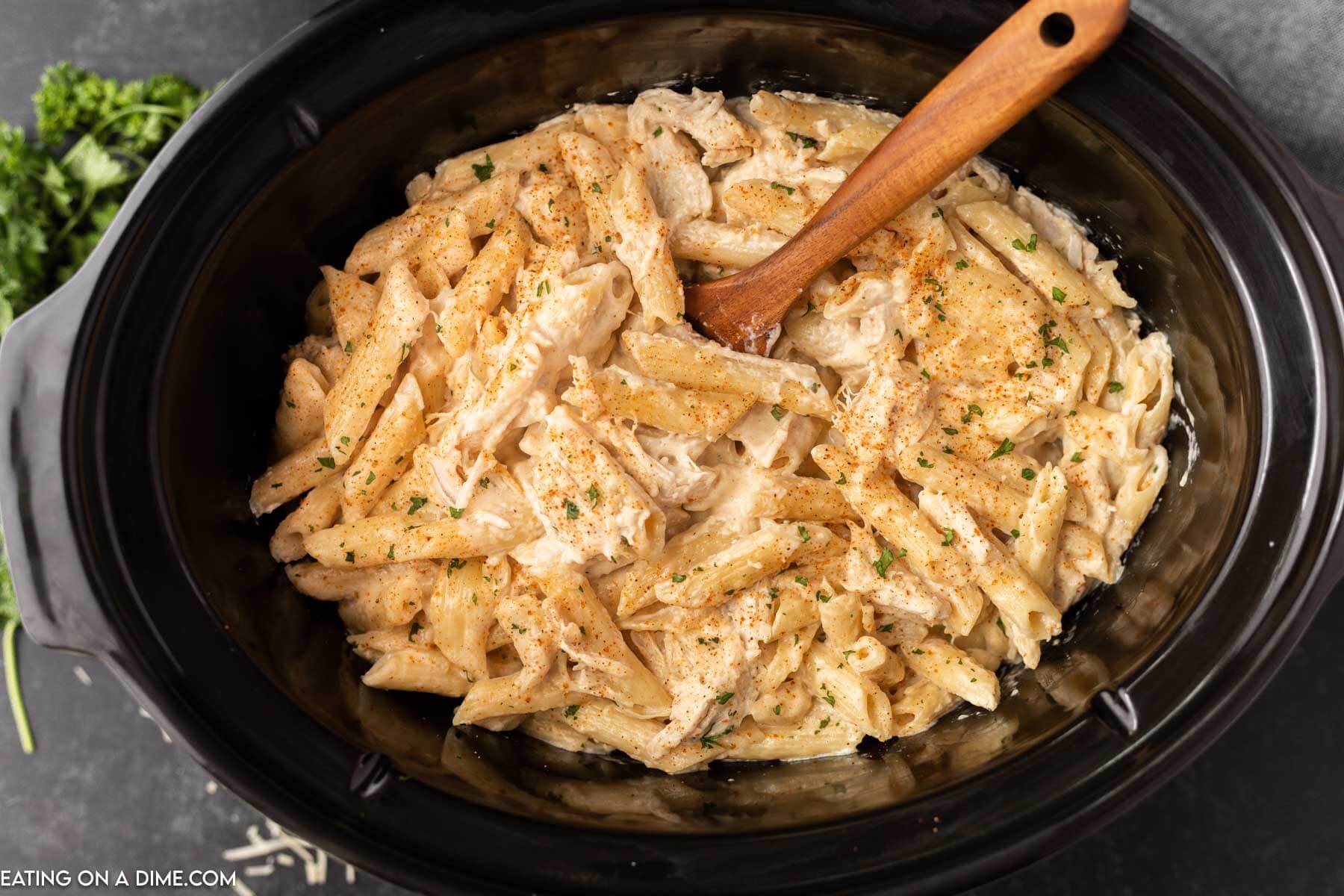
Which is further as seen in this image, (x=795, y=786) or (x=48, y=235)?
(x=48, y=235)

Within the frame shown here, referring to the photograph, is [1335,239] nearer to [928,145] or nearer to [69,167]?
[928,145]

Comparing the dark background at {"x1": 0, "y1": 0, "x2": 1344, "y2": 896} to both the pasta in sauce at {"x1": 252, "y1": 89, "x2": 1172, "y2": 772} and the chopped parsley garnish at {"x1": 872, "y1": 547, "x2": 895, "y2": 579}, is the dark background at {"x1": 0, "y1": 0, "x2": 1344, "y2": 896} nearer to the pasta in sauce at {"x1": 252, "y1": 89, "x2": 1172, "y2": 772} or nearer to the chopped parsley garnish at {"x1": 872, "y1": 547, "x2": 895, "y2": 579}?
the pasta in sauce at {"x1": 252, "y1": 89, "x2": 1172, "y2": 772}

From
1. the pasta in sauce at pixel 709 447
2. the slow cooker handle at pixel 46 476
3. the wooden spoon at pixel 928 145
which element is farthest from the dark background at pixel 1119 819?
the wooden spoon at pixel 928 145

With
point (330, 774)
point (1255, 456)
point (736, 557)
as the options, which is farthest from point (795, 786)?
point (1255, 456)

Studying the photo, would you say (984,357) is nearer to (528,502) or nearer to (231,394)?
(528,502)

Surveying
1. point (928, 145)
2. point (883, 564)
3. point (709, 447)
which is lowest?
point (883, 564)

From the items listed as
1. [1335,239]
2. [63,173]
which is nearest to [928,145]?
[1335,239]

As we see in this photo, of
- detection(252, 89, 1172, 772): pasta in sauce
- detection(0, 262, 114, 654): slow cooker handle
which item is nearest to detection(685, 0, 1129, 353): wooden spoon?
detection(252, 89, 1172, 772): pasta in sauce
